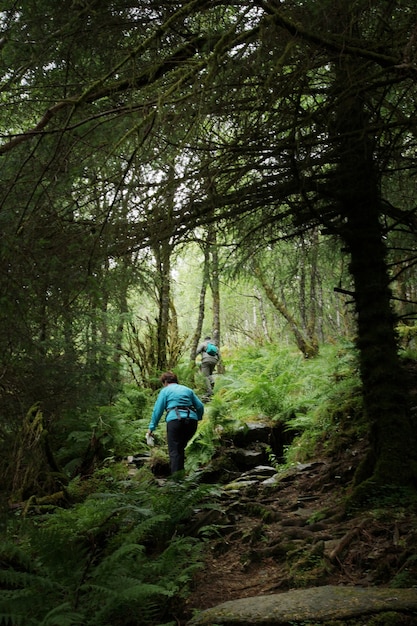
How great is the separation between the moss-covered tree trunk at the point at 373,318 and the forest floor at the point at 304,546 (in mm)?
581

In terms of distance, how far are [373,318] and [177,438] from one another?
3.68 meters

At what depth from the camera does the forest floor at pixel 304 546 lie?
13.1 ft

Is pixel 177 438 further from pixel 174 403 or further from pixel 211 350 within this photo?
pixel 211 350

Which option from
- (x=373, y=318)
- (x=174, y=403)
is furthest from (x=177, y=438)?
(x=373, y=318)

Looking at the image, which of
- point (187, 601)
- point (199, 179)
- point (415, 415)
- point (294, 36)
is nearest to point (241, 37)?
point (294, 36)

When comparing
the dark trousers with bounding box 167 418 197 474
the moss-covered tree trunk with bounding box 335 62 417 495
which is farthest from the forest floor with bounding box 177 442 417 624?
the dark trousers with bounding box 167 418 197 474

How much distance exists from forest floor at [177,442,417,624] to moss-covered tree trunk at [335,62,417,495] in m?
0.58

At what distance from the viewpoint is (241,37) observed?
3.17 metres

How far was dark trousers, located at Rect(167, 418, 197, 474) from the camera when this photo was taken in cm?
767

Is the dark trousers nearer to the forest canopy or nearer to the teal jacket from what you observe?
the teal jacket

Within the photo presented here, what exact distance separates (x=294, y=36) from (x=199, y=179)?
2077 mm

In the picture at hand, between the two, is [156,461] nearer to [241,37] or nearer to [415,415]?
[415,415]

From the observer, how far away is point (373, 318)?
5688mm

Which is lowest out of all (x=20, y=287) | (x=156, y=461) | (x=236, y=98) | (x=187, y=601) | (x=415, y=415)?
(x=187, y=601)
